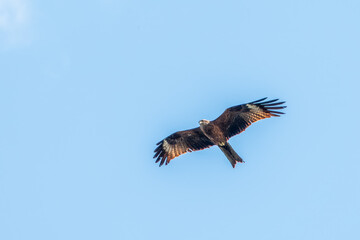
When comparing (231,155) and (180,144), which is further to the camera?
(180,144)

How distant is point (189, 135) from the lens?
72.4 ft

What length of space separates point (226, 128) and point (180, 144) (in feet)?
5.53

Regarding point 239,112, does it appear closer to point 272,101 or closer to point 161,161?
point 272,101

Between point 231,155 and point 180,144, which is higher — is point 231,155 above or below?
below

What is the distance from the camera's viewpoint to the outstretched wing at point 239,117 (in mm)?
21266

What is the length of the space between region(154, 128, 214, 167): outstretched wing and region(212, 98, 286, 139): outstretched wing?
29.5 inches

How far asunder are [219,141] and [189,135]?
1212 mm

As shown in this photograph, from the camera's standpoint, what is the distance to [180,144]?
877 inches

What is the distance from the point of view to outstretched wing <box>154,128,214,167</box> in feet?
72.0

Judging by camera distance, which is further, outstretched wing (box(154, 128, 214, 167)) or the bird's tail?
outstretched wing (box(154, 128, 214, 167))

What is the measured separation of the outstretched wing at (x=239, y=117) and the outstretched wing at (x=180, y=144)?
75cm

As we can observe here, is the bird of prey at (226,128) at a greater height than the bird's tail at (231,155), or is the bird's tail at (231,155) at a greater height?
the bird of prey at (226,128)

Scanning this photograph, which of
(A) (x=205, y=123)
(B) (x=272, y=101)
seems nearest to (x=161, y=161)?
(A) (x=205, y=123)

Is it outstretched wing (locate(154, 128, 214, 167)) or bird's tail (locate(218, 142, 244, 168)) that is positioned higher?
outstretched wing (locate(154, 128, 214, 167))
